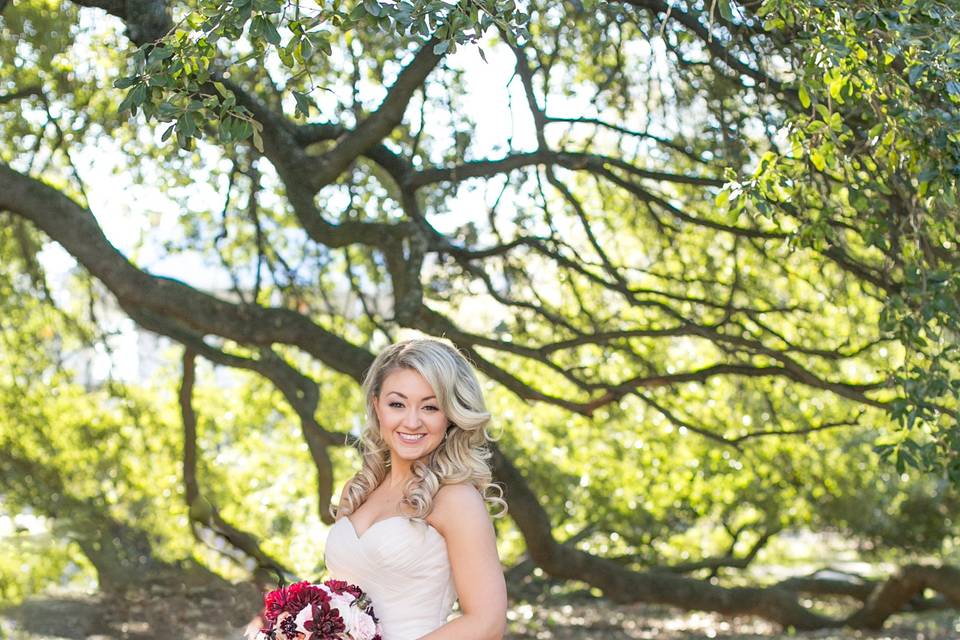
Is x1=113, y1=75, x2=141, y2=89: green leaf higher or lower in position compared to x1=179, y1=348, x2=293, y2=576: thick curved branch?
lower

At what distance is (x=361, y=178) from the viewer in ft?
27.2

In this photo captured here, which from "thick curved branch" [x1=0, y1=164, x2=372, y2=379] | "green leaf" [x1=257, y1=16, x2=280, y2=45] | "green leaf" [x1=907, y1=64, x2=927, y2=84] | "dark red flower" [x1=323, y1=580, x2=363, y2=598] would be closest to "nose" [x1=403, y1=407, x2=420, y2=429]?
"dark red flower" [x1=323, y1=580, x2=363, y2=598]

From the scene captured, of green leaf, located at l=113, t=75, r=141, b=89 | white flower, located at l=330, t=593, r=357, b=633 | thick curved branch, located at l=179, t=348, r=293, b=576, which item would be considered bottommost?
white flower, located at l=330, t=593, r=357, b=633

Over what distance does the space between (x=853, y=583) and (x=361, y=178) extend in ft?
18.4

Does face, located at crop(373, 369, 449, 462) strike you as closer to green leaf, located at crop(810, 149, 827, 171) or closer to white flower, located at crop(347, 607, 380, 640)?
white flower, located at crop(347, 607, 380, 640)

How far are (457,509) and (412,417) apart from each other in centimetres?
28

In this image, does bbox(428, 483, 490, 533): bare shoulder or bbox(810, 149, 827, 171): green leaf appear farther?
bbox(810, 149, 827, 171): green leaf

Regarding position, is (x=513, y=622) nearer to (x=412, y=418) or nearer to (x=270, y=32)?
(x=412, y=418)

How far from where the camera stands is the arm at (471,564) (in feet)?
9.61

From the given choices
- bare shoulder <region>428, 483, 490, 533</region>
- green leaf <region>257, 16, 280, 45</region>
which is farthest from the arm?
green leaf <region>257, 16, 280, 45</region>

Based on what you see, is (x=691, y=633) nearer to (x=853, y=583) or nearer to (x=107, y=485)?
(x=853, y=583)

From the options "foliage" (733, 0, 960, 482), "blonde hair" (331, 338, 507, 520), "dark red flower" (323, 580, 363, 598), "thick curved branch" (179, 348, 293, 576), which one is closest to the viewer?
"dark red flower" (323, 580, 363, 598)

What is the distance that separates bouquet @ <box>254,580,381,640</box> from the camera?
289 cm

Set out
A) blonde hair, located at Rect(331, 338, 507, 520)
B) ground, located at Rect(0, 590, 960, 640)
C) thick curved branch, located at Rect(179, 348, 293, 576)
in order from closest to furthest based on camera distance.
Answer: blonde hair, located at Rect(331, 338, 507, 520), thick curved branch, located at Rect(179, 348, 293, 576), ground, located at Rect(0, 590, 960, 640)
